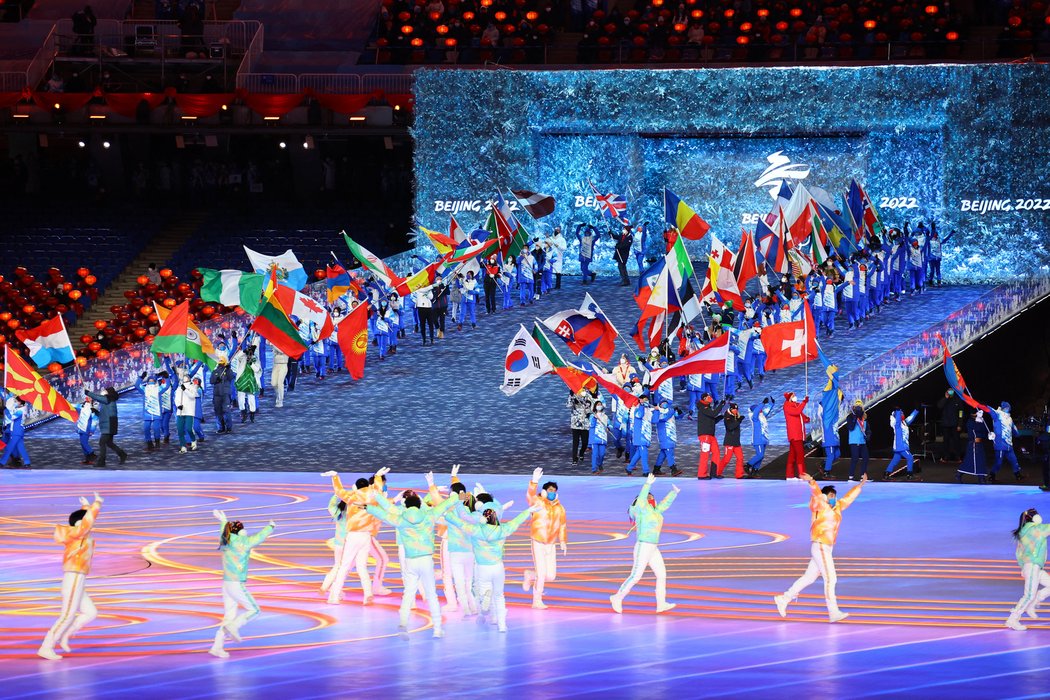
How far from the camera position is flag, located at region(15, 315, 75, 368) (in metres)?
27.2

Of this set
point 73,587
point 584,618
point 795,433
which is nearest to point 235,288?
point 795,433

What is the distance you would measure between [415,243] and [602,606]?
2553cm

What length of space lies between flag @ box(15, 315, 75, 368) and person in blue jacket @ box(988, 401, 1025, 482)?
15182 millimetres

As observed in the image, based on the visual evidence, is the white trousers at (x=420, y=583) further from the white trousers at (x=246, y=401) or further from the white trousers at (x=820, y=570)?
the white trousers at (x=246, y=401)

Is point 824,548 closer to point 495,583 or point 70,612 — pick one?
point 495,583

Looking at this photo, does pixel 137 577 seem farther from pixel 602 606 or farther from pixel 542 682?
pixel 542 682

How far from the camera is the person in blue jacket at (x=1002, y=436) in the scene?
A: 2466cm

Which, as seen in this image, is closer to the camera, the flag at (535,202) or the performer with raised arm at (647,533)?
the performer with raised arm at (647,533)

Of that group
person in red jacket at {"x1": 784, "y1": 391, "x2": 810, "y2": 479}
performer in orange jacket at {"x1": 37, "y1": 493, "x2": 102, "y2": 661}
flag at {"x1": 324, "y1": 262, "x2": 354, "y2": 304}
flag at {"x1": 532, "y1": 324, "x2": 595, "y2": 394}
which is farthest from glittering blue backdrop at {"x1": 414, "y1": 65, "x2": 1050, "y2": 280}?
performer in orange jacket at {"x1": 37, "y1": 493, "x2": 102, "y2": 661}

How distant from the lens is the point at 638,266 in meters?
37.8

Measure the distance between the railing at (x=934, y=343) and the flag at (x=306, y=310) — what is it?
975 cm

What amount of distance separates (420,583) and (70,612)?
9.65 ft

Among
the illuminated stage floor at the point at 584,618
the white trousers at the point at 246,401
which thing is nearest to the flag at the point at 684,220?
the white trousers at the point at 246,401

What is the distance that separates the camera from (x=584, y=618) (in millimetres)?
14703
